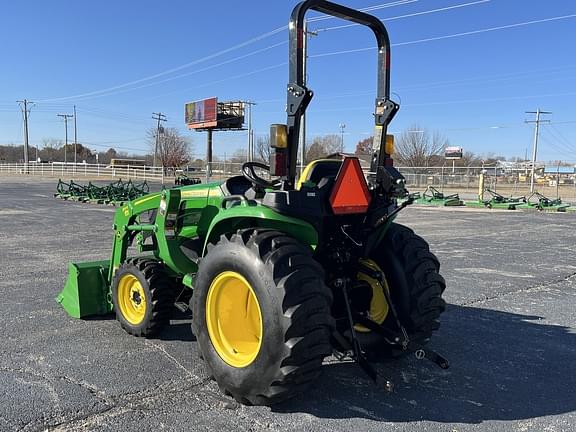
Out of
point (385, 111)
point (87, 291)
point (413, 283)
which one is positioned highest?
point (385, 111)

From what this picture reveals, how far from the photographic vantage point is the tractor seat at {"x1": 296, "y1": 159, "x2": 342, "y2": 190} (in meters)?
3.98

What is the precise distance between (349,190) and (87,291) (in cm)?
322

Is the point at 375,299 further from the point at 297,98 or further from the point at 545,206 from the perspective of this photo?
the point at 545,206

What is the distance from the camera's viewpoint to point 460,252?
10727 millimetres

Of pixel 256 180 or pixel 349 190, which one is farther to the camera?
pixel 256 180

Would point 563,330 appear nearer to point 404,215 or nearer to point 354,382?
point 354,382

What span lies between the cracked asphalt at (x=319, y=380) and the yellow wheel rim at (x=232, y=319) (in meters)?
0.36

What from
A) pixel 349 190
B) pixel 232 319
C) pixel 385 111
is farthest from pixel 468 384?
pixel 385 111

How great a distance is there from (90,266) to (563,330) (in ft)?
16.6

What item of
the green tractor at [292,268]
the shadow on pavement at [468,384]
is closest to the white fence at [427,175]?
the shadow on pavement at [468,384]

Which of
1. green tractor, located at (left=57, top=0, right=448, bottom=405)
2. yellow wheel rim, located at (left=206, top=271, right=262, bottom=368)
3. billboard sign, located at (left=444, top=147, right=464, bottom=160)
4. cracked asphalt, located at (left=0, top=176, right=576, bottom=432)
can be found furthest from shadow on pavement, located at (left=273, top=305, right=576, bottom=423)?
billboard sign, located at (left=444, top=147, right=464, bottom=160)

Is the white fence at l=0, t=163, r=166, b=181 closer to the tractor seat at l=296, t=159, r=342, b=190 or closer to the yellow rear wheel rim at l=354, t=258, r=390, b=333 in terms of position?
the yellow rear wheel rim at l=354, t=258, r=390, b=333

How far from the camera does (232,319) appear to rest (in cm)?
383

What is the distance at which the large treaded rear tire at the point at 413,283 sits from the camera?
4184 mm
